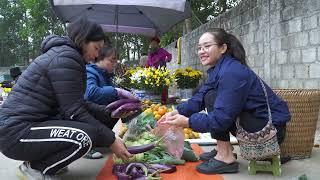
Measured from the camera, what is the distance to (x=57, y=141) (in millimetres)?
3123

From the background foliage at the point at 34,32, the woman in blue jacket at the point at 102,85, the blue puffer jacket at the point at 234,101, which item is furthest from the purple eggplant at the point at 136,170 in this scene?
the background foliage at the point at 34,32

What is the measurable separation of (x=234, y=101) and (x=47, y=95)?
1.42m

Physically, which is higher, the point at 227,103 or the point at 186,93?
the point at 227,103

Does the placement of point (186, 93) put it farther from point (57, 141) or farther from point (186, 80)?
point (57, 141)

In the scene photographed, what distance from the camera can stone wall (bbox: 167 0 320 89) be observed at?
5.47 m

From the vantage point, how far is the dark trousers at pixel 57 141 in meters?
3.13

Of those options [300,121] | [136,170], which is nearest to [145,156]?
[136,170]

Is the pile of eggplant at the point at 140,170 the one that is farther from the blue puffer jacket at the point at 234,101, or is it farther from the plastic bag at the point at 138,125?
the plastic bag at the point at 138,125

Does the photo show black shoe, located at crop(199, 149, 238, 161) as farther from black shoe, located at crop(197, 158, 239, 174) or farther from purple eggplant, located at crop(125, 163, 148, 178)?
purple eggplant, located at crop(125, 163, 148, 178)

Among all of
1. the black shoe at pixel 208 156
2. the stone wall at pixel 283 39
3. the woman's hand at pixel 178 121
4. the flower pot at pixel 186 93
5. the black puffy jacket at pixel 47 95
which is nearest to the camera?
the black puffy jacket at pixel 47 95

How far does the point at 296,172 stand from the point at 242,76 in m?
1.03

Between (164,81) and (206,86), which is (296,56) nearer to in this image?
(206,86)

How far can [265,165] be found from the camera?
3684 mm

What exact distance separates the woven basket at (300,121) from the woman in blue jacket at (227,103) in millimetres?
468
